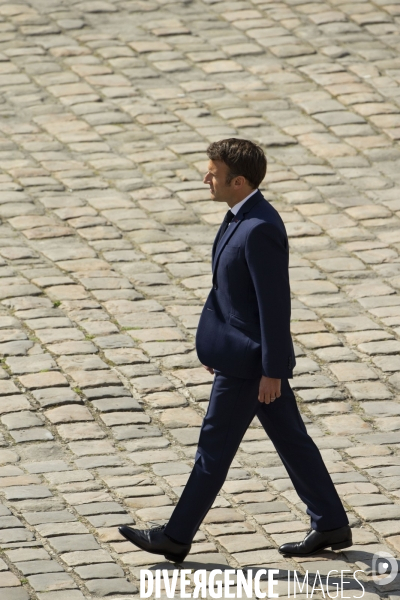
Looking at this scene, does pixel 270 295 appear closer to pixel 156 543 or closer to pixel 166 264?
pixel 156 543

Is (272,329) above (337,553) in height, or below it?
above

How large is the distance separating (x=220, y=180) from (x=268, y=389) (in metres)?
0.89

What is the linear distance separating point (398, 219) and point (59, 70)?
13.1 ft

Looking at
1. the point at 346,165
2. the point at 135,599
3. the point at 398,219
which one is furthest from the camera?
the point at 346,165

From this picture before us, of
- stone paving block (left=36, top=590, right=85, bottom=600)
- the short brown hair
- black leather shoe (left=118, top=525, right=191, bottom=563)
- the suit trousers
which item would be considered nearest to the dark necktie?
the short brown hair

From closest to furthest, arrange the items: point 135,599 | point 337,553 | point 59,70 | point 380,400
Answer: point 135,599, point 337,553, point 380,400, point 59,70

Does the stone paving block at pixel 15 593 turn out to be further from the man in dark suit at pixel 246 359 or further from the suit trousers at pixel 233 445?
the suit trousers at pixel 233 445

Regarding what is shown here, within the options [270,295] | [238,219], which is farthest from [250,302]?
[238,219]

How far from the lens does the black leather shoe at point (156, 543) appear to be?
461cm

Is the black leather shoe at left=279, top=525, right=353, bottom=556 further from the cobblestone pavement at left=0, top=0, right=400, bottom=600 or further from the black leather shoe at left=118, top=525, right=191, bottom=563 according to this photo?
the black leather shoe at left=118, top=525, right=191, bottom=563

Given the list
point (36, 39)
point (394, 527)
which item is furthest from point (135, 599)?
point (36, 39)

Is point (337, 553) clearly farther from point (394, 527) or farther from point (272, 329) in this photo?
point (272, 329)

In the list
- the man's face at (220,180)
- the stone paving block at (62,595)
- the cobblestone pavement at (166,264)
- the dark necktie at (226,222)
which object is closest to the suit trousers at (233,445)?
the cobblestone pavement at (166,264)

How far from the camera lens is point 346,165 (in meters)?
9.20
